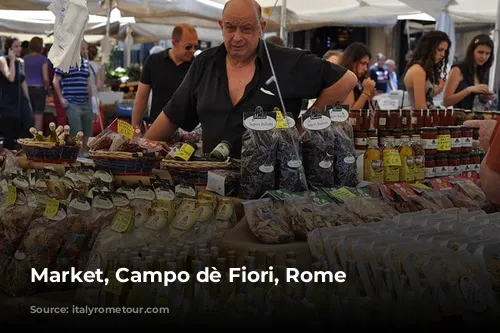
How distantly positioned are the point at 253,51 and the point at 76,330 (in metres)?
1.71

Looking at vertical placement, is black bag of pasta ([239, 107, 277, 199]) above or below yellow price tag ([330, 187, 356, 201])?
above

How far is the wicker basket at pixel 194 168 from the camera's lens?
10.1ft

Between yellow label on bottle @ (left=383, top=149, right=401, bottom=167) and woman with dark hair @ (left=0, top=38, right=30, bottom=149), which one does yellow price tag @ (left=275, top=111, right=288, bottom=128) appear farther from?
woman with dark hair @ (left=0, top=38, right=30, bottom=149)

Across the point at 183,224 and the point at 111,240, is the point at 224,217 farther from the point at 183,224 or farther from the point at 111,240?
the point at 111,240

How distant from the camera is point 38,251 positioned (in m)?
2.79

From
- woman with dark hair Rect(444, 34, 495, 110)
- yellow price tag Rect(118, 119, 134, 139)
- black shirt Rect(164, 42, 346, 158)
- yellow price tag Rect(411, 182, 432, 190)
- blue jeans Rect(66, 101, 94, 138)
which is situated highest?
black shirt Rect(164, 42, 346, 158)

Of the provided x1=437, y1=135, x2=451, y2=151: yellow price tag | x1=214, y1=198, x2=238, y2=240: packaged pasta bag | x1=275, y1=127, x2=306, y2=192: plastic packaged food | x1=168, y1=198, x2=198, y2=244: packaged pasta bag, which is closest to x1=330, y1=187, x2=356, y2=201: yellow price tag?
x1=275, y1=127, x2=306, y2=192: plastic packaged food

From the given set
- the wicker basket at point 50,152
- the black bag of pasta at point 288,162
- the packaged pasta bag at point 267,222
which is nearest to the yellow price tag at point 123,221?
the packaged pasta bag at point 267,222

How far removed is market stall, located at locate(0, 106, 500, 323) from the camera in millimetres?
2279

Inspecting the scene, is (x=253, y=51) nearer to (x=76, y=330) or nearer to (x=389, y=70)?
(x=76, y=330)

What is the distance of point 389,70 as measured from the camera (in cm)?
1508

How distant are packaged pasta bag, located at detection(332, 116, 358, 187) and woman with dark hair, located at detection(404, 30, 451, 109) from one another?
3.16 metres

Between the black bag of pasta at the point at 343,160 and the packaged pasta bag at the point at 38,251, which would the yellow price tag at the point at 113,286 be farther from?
the black bag of pasta at the point at 343,160

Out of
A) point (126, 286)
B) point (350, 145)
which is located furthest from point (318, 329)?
point (350, 145)
